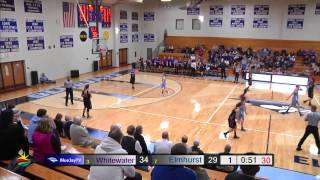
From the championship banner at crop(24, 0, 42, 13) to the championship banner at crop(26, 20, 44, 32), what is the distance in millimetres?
728

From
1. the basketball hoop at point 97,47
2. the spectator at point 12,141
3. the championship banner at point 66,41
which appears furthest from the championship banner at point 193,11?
the spectator at point 12,141

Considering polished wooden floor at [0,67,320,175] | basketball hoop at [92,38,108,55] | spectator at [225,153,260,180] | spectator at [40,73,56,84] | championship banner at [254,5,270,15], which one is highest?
championship banner at [254,5,270,15]

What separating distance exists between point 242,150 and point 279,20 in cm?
2194

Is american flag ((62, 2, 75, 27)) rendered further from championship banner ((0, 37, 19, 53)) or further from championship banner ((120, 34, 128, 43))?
championship banner ((120, 34, 128, 43))

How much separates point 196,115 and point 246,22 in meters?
18.6

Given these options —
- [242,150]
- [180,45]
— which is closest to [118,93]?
[242,150]

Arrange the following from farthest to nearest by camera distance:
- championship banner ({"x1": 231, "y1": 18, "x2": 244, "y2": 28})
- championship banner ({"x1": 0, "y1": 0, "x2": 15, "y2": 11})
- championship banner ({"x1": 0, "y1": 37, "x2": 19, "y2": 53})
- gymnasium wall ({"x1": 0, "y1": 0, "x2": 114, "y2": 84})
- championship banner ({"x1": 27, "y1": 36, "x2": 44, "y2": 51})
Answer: championship banner ({"x1": 231, "y1": 18, "x2": 244, "y2": 28}) → championship banner ({"x1": 27, "y1": 36, "x2": 44, "y2": 51}) → gymnasium wall ({"x1": 0, "y1": 0, "x2": 114, "y2": 84}) → championship banner ({"x1": 0, "y1": 37, "x2": 19, "y2": 53}) → championship banner ({"x1": 0, "y1": 0, "x2": 15, "y2": 11})

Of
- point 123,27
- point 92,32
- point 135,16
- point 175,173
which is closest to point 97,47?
point 92,32

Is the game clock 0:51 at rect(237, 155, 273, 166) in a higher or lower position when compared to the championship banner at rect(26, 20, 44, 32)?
lower

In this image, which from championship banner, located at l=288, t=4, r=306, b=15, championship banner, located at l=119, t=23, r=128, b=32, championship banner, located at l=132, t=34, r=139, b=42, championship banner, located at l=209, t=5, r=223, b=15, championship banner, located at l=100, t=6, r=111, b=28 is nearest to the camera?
championship banner, located at l=100, t=6, r=111, b=28

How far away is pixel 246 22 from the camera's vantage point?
29.1 meters

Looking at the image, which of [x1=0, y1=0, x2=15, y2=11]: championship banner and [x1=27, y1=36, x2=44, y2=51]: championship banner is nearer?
[x1=0, y1=0, x2=15, y2=11]: championship banner

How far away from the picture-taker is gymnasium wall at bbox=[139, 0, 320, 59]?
26859 mm

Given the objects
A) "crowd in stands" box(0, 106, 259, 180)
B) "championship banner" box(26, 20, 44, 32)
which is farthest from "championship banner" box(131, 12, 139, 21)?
"crowd in stands" box(0, 106, 259, 180)
